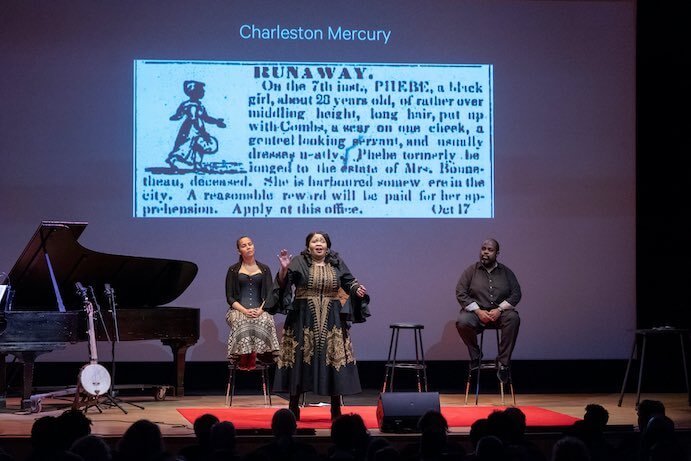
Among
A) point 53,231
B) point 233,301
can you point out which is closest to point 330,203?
point 233,301

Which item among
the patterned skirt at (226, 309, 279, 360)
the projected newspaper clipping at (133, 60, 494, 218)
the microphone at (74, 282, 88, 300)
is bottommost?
the patterned skirt at (226, 309, 279, 360)

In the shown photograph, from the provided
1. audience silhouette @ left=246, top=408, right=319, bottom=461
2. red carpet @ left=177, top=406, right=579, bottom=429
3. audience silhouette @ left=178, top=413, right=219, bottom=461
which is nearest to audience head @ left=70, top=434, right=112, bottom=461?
audience silhouette @ left=178, top=413, right=219, bottom=461

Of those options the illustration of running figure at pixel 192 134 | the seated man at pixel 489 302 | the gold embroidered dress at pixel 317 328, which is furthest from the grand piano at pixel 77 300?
the seated man at pixel 489 302

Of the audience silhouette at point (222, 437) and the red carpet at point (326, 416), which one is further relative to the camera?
the red carpet at point (326, 416)

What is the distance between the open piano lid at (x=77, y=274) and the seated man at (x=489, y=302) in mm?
2206

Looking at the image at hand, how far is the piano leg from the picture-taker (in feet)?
25.7

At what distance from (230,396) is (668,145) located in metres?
4.42

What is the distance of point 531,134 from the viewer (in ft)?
28.8

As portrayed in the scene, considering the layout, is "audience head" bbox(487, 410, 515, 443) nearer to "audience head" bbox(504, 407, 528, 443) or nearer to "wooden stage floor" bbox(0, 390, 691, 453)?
"audience head" bbox(504, 407, 528, 443)

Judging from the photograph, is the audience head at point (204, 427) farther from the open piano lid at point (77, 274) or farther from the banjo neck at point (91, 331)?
the open piano lid at point (77, 274)

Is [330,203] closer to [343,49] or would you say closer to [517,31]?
[343,49]

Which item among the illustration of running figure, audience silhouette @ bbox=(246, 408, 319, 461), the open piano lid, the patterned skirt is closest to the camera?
audience silhouette @ bbox=(246, 408, 319, 461)

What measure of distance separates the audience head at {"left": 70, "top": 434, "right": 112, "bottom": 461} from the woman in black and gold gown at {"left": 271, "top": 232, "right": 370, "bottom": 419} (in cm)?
301

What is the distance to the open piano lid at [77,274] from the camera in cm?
693
